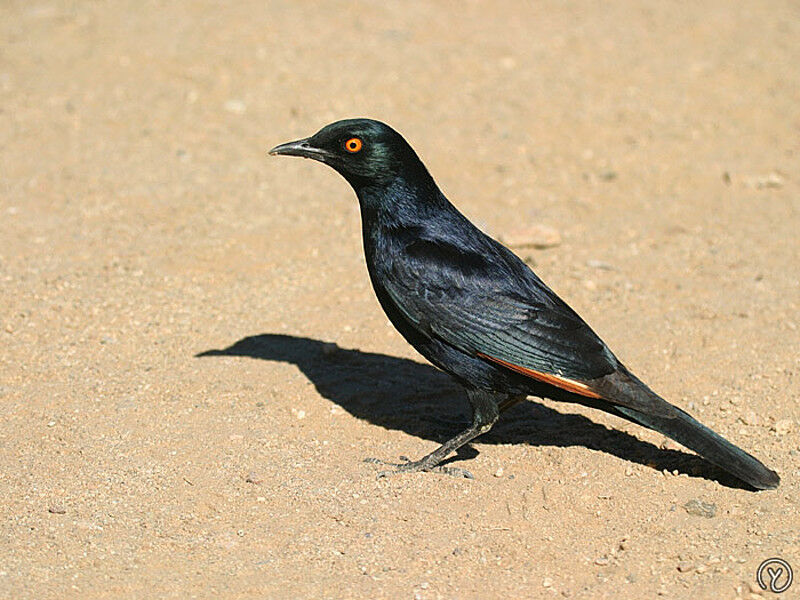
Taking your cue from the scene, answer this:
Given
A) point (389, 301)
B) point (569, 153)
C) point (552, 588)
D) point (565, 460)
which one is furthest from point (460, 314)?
point (569, 153)

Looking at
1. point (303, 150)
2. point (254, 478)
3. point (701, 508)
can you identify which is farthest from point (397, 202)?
point (701, 508)

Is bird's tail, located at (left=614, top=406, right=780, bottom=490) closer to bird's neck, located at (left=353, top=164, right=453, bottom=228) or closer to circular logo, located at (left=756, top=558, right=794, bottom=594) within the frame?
circular logo, located at (left=756, top=558, right=794, bottom=594)

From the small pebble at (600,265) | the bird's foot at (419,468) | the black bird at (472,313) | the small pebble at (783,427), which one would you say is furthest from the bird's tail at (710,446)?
the small pebble at (600,265)

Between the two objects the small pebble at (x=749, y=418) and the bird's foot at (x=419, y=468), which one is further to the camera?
the small pebble at (x=749, y=418)

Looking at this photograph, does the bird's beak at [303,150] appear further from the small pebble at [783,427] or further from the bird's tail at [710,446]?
the small pebble at [783,427]

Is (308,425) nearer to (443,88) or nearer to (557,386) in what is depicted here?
(557,386)

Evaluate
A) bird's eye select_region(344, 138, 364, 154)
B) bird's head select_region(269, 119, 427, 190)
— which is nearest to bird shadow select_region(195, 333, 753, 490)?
bird's head select_region(269, 119, 427, 190)
